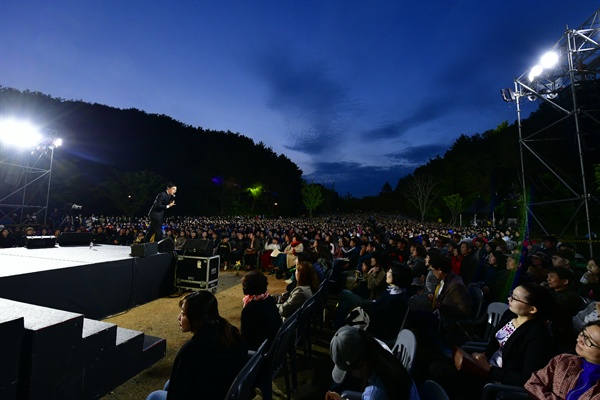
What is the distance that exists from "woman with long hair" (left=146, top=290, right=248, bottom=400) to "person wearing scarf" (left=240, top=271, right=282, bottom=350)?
0.84 metres

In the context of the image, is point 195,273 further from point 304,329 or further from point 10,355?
point 10,355

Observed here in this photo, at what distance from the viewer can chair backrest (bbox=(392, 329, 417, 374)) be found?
6.88 ft

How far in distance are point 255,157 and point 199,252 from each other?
189 ft

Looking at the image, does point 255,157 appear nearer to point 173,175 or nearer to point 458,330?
point 173,175

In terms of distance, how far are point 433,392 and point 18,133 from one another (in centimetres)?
1772

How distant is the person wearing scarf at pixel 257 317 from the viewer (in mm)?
2895

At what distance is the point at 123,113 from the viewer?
49.8 meters

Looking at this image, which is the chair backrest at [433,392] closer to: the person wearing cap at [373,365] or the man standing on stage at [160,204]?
the person wearing cap at [373,365]

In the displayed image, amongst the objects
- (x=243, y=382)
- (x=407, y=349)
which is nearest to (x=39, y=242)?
(x=243, y=382)

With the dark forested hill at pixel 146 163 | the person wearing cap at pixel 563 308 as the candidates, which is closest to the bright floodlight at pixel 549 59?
the person wearing cap at pixel 563 308

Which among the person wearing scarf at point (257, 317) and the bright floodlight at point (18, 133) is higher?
the bright floodlight at point (18, 133)

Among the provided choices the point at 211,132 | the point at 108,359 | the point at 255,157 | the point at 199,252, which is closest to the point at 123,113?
the point at 211,132

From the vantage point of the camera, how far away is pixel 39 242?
22.2 ft

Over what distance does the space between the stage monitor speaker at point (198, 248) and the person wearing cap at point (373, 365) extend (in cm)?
608
